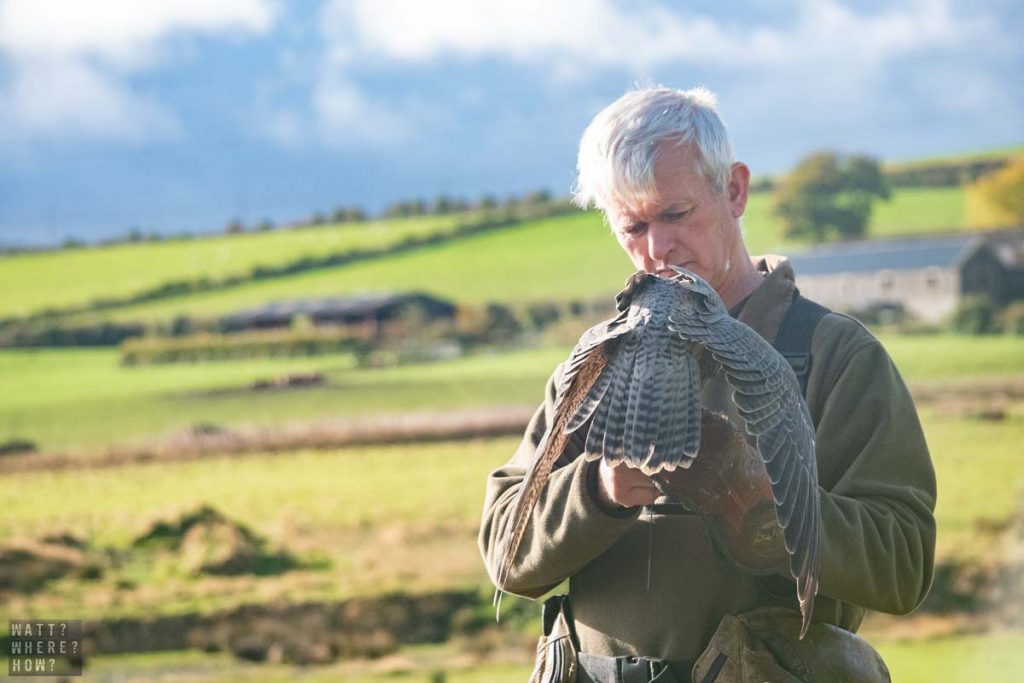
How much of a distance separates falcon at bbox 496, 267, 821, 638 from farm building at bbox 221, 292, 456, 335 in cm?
1139

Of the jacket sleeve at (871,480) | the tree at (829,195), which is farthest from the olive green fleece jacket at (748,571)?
the tree at (829,195)

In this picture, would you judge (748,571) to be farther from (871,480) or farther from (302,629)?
(302,629)

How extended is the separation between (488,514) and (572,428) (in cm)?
57

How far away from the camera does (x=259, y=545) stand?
1262 centimetres

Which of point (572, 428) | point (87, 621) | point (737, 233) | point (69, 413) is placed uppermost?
point (737, 233)

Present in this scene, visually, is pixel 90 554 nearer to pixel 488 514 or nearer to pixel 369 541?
pixel 369 541

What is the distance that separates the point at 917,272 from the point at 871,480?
1152 cm

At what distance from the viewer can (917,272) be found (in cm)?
1346

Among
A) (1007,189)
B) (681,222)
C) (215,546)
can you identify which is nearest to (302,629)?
(215,546)

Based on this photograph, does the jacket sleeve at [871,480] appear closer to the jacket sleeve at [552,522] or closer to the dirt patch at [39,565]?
the jacket sleeve at [552,522]

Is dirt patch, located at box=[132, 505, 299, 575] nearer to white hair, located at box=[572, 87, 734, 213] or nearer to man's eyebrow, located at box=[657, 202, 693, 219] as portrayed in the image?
white hair, located at box=[572, 87, 734, 213]

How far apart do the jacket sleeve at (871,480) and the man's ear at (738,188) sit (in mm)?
383

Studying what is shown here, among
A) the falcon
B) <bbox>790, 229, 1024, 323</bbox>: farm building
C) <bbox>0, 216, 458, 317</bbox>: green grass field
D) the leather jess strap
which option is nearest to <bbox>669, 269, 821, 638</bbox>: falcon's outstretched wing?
the falcon

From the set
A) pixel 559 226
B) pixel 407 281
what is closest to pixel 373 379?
pixel 407 281
